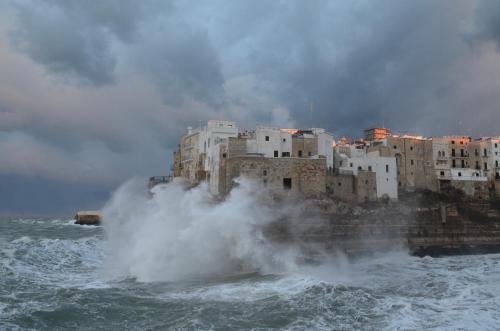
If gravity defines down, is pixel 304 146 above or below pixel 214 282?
above

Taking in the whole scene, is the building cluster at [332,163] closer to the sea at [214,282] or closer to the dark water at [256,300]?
the sea at [214,282]

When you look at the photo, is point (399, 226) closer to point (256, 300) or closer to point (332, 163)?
point (332, 163)

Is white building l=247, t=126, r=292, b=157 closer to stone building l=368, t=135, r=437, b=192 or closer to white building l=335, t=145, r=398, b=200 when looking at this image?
white building l=335, t=145, r=398, b=200

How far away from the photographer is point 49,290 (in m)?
20.1

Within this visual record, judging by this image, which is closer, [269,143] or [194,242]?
[194,242]

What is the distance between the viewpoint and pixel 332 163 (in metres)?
42.0

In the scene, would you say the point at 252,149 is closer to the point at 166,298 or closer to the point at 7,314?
the point at 166,298

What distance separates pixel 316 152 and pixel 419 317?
1006 inches

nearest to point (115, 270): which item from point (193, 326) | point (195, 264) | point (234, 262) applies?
point (195, 264)

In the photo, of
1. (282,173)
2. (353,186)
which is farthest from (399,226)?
(282,173)

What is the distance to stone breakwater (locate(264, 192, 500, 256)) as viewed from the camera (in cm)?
3306

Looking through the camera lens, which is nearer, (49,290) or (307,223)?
(49,290)

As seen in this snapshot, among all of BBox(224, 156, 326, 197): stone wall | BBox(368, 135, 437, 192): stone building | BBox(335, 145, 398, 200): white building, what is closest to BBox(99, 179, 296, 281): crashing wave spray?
BBox(224, 156, 326, 197): stone wall

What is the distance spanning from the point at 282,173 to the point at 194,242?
11.2m
